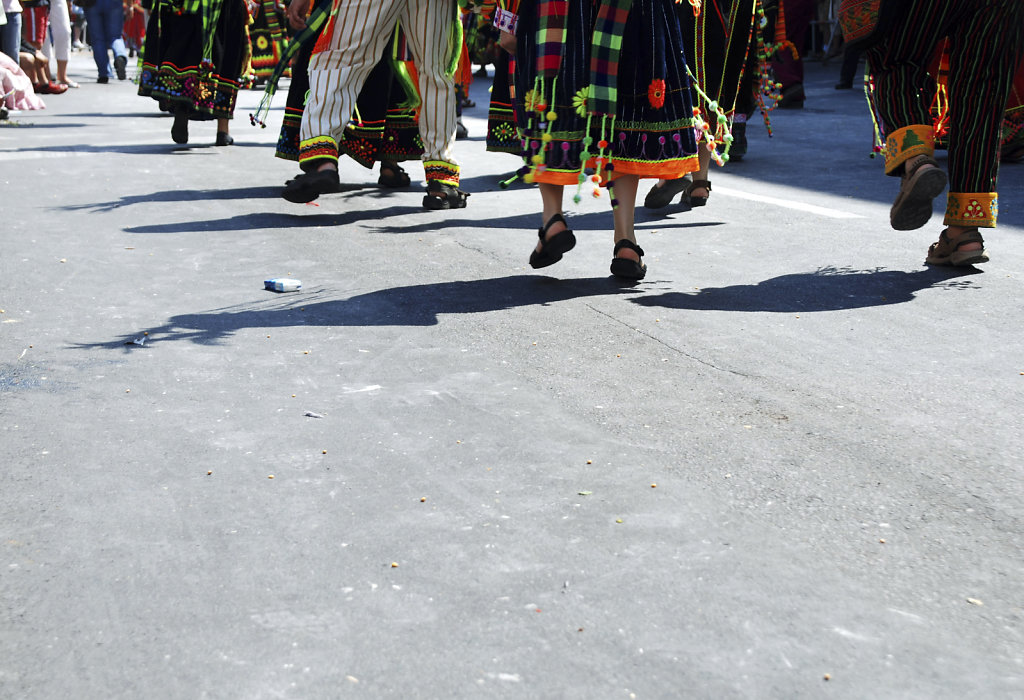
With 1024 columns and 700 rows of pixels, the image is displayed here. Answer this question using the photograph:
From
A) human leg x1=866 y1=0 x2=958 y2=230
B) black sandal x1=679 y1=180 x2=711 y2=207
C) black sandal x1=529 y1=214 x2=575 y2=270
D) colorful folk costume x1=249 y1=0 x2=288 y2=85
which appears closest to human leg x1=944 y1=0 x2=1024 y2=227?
human leg x1=866 y1=0 x2=958 y2=230

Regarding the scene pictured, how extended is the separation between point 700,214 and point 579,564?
4404mm

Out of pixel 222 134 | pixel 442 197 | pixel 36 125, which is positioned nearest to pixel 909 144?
pixel 442 197

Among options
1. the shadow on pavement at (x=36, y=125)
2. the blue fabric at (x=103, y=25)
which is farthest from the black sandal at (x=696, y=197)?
the blue fabric at (x=103, y=25)

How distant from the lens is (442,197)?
6.69m

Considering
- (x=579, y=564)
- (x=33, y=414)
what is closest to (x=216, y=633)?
(x=579, y=564)

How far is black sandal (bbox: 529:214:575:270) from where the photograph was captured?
4672mm

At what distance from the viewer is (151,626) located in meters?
2.07

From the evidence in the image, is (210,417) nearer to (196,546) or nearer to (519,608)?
(196,546)

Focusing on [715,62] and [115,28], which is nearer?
[715,62]

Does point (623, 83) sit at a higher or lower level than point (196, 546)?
higher

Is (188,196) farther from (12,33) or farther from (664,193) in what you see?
(12,33)

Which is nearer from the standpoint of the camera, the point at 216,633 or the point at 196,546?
the point at 216,633

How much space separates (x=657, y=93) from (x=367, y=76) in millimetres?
2117

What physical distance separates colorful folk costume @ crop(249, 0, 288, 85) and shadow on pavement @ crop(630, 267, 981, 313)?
634 centimetres
